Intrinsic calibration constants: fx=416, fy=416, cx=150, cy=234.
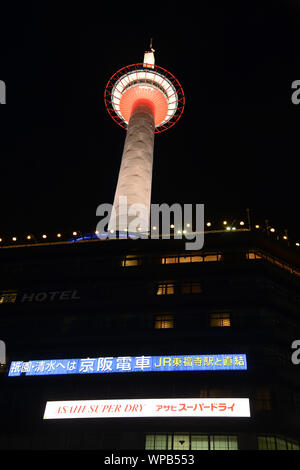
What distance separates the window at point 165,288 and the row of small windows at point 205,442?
519 inches

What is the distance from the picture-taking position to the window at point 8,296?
145 ft

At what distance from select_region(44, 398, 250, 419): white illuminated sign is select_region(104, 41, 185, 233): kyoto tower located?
27.9 m

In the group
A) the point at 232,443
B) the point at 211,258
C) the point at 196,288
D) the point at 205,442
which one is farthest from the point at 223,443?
the point at 211,258

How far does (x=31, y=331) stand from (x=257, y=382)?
71.4ft

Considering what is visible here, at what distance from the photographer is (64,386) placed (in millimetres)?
36219

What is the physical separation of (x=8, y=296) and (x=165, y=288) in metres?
17.2

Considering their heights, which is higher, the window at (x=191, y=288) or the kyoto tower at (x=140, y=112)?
the kyoto tower at (x=140, y=112)

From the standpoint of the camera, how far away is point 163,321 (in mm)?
38938

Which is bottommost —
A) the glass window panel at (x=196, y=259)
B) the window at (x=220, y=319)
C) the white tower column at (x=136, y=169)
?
the window at (x=220, y=319)

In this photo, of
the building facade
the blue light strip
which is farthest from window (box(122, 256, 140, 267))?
the blue light strip

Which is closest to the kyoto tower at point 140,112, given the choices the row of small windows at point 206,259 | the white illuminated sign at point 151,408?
the row of small windows at point 206,259

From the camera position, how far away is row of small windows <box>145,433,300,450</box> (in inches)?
1211

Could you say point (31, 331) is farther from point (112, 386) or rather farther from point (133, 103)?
point (133, 103)

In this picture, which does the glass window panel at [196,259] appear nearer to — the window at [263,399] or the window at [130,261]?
the window at [130,261]
